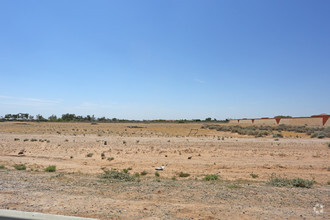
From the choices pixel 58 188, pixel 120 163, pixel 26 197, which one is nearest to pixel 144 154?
pixel 120 163

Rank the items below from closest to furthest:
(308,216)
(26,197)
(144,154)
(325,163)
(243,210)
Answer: (308,216)
(243,210)
(26,197)
(325,163)
(144,154)

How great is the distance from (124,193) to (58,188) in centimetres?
228

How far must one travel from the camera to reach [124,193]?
7.24 m

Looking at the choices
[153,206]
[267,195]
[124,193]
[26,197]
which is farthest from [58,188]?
[267,195]

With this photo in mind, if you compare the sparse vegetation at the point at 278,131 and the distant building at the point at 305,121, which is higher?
the distant building at the point at 305,121

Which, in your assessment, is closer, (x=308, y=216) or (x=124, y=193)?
(x=308, y=216)

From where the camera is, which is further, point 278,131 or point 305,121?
point 305,121

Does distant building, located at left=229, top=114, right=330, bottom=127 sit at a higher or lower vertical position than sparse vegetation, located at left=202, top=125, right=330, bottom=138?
higher

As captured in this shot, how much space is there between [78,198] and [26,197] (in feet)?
4.73

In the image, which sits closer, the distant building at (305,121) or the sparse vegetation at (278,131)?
the sparse vegetation at (278,131)

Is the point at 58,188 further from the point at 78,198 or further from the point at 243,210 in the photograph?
the point at 243,210

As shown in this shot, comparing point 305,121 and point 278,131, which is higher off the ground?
point 305,121

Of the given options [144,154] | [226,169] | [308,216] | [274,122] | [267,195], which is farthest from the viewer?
[274,122]

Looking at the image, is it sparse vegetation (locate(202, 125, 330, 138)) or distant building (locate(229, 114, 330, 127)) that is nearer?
sparse vegetation (locate(202, 125, 330, 138))
